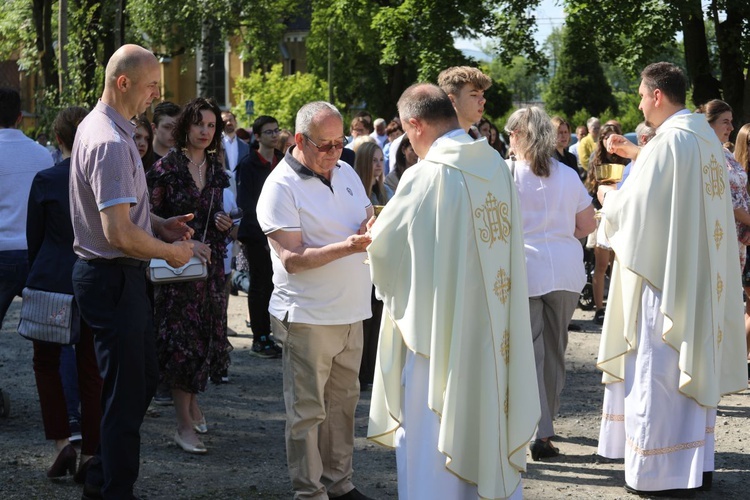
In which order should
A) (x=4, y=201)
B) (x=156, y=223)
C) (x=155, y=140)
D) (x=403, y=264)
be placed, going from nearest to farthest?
(x=403, y=264), (x=156, y=223), (x=4, y=201), (x=155, y=140)

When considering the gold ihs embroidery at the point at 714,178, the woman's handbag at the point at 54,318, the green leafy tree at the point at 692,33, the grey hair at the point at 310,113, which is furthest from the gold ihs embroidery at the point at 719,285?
the green leafy tree at the point at 692,33

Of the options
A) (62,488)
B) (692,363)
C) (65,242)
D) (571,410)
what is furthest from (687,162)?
(62,488)

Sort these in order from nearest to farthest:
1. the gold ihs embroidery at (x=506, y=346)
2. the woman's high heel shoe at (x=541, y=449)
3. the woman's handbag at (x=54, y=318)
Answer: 1. the gold ihs embroidery at (x=506, y=346)
2. the woman's handbag at (x=54, y=318)
3. the woman's high heel shoe at (x=541, y=449)

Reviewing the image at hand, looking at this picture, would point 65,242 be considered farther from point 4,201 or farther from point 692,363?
point 692,363

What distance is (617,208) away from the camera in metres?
6.50

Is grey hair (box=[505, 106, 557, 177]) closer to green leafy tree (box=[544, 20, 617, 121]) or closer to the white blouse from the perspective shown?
the white blouse

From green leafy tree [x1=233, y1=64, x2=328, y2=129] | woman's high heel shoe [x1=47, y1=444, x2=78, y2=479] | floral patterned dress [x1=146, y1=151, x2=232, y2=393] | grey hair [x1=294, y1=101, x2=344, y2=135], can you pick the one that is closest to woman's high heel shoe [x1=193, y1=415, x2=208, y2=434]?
floral patterned dress [x1=146, y1=151, x2=232, y2=393]

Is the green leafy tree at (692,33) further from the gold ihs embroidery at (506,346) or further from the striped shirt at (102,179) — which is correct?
the striped shirt at (102,179)

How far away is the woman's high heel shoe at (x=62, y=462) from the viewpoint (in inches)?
258

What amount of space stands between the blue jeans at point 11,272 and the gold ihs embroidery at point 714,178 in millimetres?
4348

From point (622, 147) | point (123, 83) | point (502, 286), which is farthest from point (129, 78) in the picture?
point (622, 147)

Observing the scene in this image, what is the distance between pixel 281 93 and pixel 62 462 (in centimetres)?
4232

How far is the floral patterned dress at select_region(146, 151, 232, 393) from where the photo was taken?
7145mm

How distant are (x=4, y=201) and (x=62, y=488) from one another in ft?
6.77
